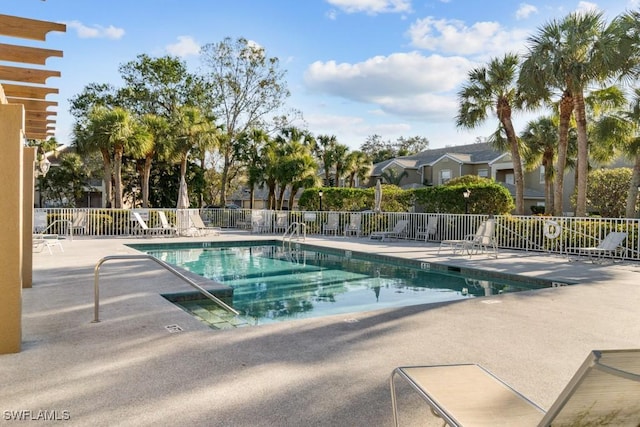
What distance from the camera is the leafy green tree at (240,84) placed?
3353 centimetres

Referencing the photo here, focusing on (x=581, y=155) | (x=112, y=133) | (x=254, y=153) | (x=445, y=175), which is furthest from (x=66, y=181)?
(x=581, y=155)

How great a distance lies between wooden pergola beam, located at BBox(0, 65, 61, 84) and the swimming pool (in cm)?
335

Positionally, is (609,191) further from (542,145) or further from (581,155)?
(581,155)

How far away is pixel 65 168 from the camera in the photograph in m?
34.8

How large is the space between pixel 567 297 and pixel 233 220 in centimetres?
2026

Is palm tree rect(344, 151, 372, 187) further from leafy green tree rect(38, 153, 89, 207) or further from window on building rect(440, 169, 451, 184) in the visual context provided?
leafy green tree rect(38, 153, 89, 207)

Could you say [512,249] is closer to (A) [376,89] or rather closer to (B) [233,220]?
(A) [376,89]

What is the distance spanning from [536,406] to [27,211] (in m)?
6.80

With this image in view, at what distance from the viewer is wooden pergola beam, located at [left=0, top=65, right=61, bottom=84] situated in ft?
17.2

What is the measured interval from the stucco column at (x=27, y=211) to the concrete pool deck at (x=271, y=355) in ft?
Result: 1.30

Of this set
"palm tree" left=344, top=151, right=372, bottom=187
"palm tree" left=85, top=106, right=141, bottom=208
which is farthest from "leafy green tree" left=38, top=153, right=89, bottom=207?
"palm tree" left=344, top=151, right=372, bottom=187

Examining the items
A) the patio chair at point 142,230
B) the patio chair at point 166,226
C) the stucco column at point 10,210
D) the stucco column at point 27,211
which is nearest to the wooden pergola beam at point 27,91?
the stucco column at point 27,211

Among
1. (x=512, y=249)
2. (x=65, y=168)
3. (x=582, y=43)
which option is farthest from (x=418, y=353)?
(x=65, y=168)

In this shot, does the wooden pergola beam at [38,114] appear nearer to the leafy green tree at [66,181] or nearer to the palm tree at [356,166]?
the palm tree at [356,166]
